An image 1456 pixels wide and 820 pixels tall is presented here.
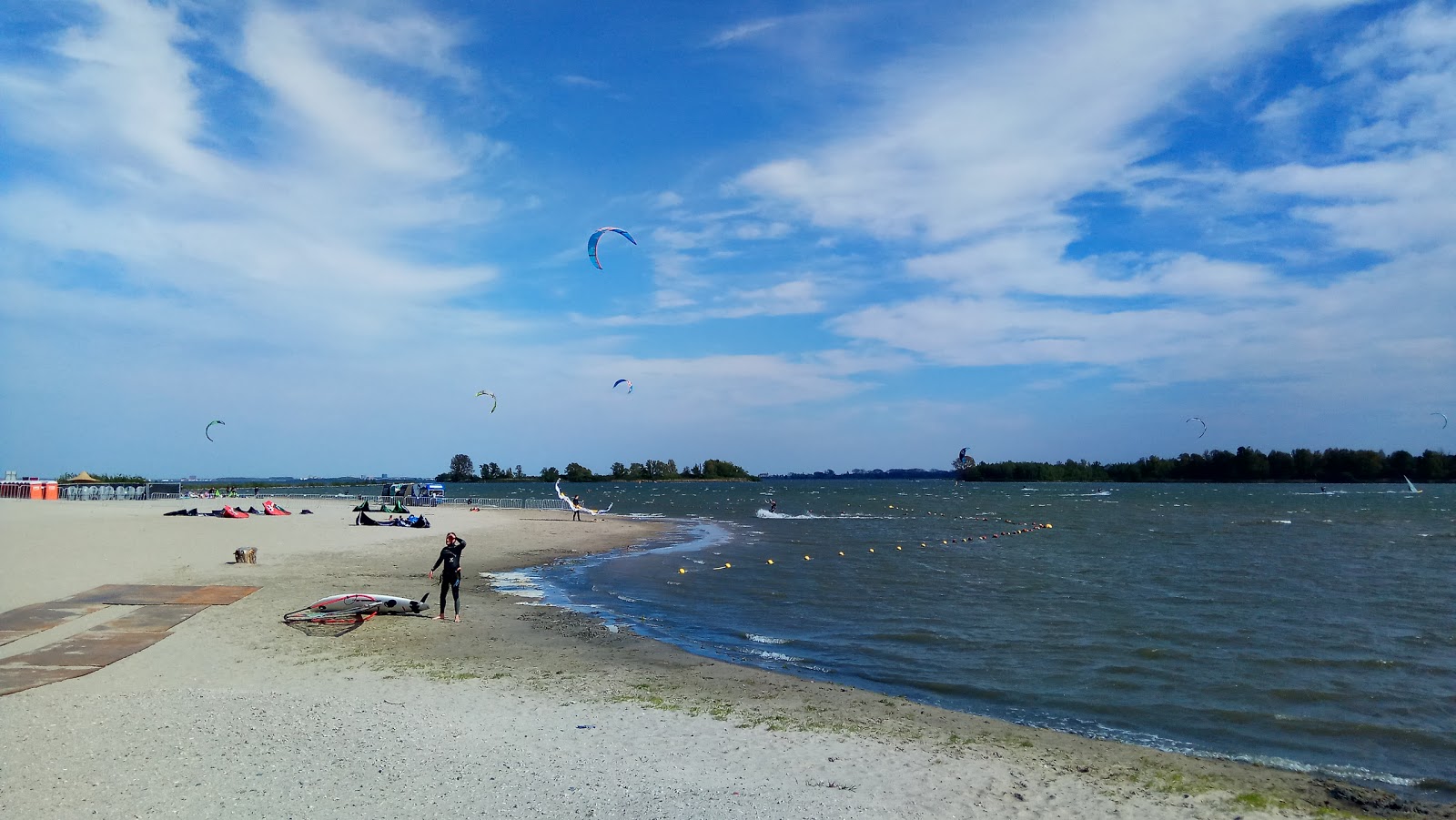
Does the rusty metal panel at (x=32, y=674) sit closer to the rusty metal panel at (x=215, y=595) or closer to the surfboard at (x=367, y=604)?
the surfboard at (x=367, y=604)

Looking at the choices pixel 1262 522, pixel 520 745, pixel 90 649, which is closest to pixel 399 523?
pixel 90 649

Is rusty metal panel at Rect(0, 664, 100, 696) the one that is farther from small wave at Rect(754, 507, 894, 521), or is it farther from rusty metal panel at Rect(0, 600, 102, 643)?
small wave at Rect(754, 507, 894, 521)

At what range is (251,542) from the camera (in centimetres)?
2584

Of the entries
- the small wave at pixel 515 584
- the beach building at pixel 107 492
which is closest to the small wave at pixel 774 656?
the small wave at pixel 515 584

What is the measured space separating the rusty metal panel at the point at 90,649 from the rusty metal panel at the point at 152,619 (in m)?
0.36

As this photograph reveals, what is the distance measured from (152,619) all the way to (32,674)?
12.2 ft

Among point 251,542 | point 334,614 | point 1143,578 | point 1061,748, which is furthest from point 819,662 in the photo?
point 251,542

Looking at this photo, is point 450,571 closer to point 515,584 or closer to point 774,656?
point 774,656

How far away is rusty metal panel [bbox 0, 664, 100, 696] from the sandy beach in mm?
212

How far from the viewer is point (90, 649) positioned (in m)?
Result: 10.2

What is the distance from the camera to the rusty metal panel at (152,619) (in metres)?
11.5

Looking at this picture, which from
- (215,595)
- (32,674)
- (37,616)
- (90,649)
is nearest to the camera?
(32,674)

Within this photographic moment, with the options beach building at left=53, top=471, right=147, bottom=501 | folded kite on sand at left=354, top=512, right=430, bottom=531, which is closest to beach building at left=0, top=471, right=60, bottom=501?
beach building at left=53, top=471, right=147, bottom=501

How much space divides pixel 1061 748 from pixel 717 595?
11687mm
